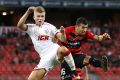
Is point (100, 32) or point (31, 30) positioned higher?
point (31, 30)

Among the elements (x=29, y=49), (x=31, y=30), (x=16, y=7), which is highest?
(x=31, y=30)

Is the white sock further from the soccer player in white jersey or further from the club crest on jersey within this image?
the club crest on jersey

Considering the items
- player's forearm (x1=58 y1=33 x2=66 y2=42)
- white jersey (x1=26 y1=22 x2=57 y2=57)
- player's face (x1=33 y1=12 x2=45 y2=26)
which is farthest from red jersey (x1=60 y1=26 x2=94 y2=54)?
player's forearm (x1=58 y1=33 x2=66 y2=42)

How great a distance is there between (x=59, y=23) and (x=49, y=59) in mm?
16745

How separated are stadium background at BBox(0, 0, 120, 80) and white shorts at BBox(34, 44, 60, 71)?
29.3 ft

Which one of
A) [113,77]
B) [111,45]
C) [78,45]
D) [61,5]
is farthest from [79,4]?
[78,45]

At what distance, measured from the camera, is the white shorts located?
10641mm

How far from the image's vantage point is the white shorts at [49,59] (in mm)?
10641

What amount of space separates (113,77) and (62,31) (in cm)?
830

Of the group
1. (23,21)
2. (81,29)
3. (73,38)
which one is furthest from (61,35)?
(73,38)

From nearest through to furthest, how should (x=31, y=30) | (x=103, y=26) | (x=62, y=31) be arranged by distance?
(x=62, y=31) < (x=31, y=30) < (x=103, y=26)

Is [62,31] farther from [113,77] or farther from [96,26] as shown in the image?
[96,26]

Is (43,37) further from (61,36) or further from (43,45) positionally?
(61,36)

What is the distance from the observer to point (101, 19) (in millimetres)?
27281
